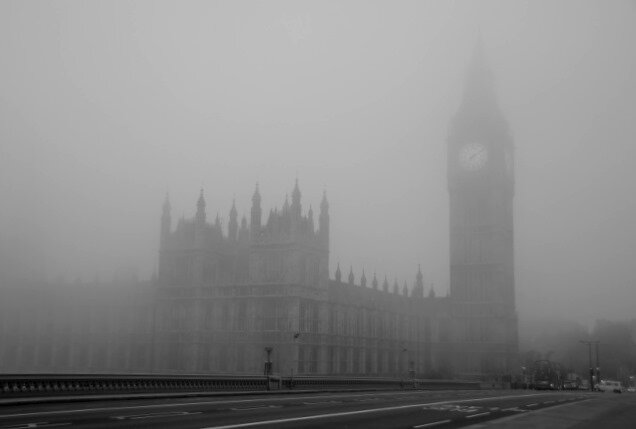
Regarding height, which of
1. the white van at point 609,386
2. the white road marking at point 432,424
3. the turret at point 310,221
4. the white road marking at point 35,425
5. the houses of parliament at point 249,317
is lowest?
the white van at point 609,386

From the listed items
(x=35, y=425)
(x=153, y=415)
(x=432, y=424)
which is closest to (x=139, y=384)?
(x=153, y=415)

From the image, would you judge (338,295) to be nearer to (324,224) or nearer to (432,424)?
(324,224)

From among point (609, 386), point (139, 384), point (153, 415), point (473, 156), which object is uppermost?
point (473, 156)

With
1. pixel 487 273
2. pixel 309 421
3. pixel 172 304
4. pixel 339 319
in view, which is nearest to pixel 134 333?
pixel 172 304

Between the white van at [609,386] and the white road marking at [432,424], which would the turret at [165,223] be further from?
the white road marking at [432,424]

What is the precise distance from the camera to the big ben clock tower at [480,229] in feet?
424

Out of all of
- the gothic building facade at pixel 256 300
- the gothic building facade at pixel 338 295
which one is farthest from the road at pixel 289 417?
the gothic building facade at pixel 256 300

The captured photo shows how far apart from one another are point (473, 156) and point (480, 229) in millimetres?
12940

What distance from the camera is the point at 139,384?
1705 inches

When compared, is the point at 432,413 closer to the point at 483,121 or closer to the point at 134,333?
the point at 134,333

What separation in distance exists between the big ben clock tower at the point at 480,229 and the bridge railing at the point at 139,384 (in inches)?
2644

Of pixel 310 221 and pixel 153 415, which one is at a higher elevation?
pixel 310 221

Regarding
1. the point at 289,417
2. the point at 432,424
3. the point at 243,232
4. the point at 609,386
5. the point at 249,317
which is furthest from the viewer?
the point at 243,232

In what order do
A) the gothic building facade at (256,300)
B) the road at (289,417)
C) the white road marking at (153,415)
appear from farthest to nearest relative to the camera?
the gothic building facade at (256,300) → the white road marking at (153,415) → the road at (289,417)
